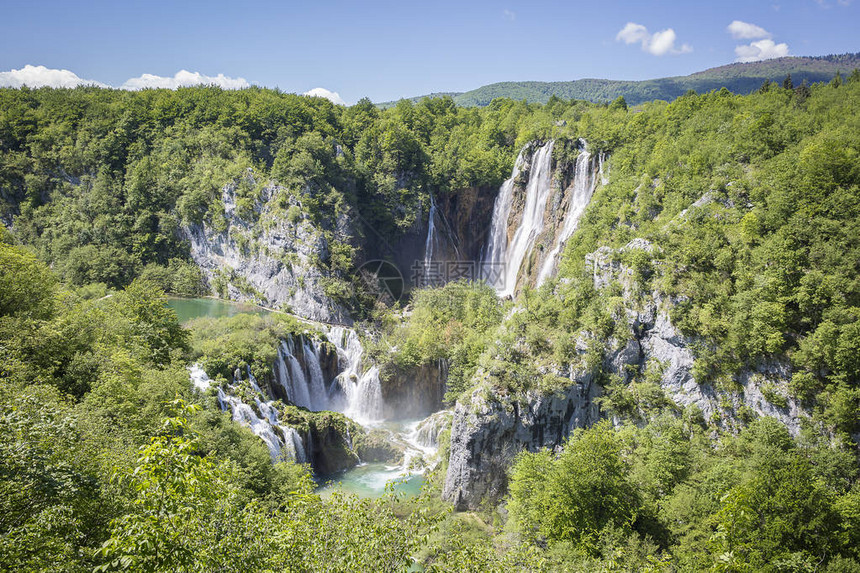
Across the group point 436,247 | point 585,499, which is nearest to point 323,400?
point 585,499

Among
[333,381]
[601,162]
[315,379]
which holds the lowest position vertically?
[333,381]

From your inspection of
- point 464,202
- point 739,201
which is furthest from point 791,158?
point 464,202

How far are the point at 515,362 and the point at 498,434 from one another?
4.27 metres

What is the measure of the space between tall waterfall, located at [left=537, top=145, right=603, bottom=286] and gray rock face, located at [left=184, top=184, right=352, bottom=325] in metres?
21.3

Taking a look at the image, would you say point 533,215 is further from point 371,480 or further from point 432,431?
point 371,480

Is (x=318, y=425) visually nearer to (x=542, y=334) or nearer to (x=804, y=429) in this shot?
(x=542, y=334)

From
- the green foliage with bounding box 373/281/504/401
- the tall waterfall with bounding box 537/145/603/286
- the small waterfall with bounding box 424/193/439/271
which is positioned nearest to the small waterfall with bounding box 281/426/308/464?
the green foliage with bounding box 373/281/504/401

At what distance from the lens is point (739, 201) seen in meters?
27.5

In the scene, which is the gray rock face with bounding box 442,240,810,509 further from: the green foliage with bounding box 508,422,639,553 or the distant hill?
the distant hill

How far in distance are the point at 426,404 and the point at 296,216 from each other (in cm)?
2527

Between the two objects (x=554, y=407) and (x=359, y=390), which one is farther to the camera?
(x=359, y=390)

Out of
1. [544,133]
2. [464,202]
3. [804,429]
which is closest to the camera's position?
[804,429]

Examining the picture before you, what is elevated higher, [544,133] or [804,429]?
[544,133]

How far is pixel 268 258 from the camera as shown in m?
50.1
